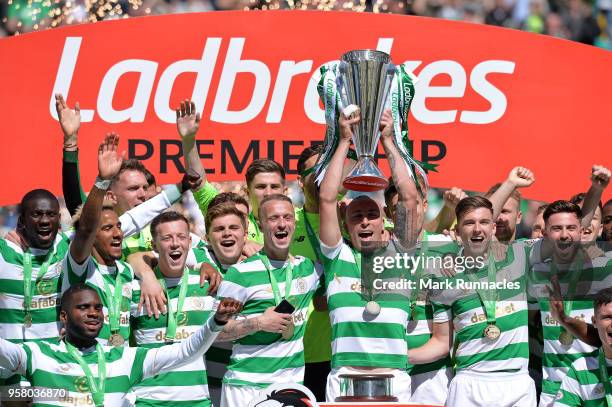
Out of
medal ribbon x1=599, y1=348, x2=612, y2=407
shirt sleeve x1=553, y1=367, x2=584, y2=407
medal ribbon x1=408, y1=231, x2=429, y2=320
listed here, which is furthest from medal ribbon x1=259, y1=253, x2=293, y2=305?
medal ribbon x1=599, y1=348, x2=612, y2=407

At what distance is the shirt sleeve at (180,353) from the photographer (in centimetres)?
548

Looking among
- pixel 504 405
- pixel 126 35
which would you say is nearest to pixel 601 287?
pixel 504 405

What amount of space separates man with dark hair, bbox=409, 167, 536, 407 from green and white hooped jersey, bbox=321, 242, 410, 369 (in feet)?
1.38

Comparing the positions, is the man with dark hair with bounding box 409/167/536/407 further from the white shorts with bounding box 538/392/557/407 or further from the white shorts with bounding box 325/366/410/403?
the white shorts with bounding box 325/366/410/403

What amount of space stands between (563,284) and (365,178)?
1.20 meters

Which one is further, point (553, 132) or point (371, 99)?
point (553, 132)

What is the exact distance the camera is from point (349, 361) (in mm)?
6078

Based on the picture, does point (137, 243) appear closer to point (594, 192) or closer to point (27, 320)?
point (27, 320)

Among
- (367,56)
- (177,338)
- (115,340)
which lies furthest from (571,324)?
(115,340)

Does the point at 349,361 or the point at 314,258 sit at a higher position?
the point at 314,258

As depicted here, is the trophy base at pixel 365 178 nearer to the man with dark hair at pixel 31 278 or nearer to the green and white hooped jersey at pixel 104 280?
the green and white hooped jersey at pixel 104 280

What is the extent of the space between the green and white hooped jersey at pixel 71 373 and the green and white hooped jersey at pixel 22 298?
0.66m

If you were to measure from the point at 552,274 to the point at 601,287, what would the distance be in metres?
0.25

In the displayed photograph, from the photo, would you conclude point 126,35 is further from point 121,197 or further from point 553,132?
point 553,132
